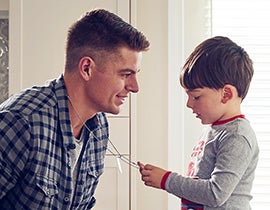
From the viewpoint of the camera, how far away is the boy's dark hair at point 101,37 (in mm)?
1357

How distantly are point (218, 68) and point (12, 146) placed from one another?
2.10 feet

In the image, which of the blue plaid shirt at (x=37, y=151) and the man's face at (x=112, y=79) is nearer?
the blue plaid shirt at (x=37, y=151)

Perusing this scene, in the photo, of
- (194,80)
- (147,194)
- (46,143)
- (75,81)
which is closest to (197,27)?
(147,194)

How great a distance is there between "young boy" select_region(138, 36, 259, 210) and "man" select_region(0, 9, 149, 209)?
0.65 feet

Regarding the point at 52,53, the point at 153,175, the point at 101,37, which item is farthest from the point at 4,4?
the point at 153,175

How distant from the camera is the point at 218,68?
1447mm

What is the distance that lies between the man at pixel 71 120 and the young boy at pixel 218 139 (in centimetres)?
20

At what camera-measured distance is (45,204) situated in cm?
125

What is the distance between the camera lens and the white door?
2.28m

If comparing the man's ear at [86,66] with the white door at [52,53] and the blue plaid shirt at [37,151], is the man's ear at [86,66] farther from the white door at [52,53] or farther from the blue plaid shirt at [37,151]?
the white door at [52,53]

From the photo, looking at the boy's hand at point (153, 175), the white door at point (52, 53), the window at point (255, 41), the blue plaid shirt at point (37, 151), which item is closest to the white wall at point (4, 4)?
the white door at point (52, 53)

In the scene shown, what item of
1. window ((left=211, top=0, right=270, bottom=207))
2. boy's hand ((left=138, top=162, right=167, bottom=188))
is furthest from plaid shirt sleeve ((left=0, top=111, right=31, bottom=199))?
window ((left=211, top=0, right=270, bottom=207))

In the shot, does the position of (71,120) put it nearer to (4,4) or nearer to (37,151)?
(37,151)

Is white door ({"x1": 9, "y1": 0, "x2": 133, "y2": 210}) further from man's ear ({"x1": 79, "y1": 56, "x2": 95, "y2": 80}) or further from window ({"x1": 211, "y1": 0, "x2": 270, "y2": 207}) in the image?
man's ear ({"x1": 79, "y1": 56, "x2": 95, "y2": 80})
